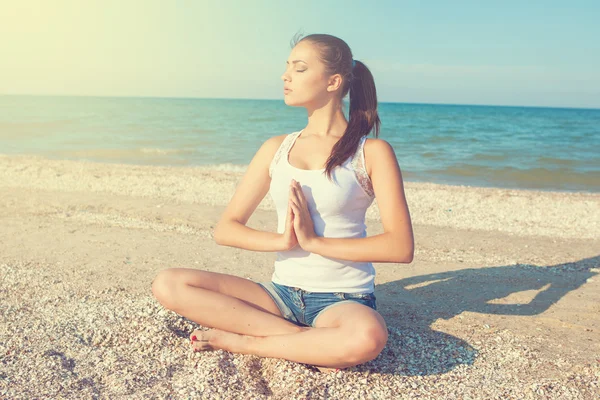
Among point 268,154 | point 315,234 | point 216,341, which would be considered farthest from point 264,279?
point 315,234

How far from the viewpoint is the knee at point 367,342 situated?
9.71 ft

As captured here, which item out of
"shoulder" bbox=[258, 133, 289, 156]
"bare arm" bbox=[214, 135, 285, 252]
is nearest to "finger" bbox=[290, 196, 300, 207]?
"bare arm" bbox=[214, 135, 285, 252]

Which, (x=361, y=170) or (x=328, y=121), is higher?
(x=328, y=121)

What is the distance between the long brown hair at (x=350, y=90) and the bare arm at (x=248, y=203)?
1.55ft

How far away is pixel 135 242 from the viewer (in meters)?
6.52

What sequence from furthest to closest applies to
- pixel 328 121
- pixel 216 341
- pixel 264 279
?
pixel 264 279 < pixel 328 121 < pixel 216 341

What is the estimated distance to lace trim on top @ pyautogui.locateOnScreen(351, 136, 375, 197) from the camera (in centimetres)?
331

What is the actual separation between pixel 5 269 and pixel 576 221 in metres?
8.46

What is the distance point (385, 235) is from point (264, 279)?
2.52m

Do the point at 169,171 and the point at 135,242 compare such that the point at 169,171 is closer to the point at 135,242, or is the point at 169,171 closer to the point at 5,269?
the point at 135,242

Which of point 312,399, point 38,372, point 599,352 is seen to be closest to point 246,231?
point 312,399

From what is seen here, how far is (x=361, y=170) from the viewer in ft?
10.9

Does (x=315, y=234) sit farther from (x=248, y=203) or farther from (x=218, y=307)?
(x=218, y=307)

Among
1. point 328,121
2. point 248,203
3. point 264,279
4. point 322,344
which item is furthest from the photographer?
point 264,279
